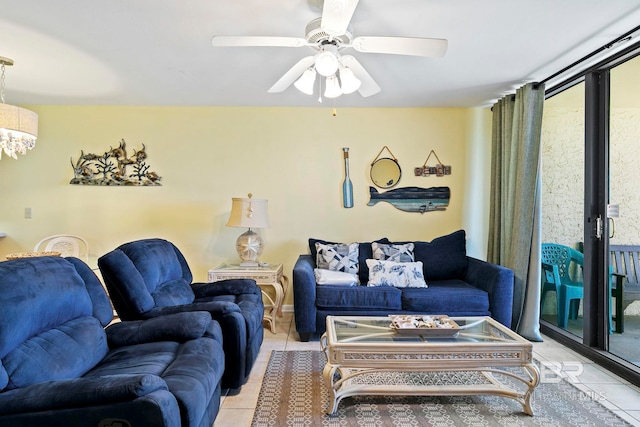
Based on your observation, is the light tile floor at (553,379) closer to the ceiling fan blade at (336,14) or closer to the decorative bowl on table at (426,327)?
the decorative bowl on table at (426,327)

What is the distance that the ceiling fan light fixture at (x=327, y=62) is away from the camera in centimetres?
196

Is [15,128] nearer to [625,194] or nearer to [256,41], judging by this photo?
[256,41]

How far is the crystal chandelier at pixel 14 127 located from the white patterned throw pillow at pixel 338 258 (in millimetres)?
2646

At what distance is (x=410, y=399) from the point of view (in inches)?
90.8

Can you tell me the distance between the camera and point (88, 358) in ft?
5.73

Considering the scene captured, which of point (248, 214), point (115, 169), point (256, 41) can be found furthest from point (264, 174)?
point (256, 41)

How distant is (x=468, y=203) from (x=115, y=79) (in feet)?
12.2

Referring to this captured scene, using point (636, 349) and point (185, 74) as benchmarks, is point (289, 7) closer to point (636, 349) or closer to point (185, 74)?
point (185, 74)

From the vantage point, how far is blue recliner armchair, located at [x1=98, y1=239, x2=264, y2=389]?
2.26 m

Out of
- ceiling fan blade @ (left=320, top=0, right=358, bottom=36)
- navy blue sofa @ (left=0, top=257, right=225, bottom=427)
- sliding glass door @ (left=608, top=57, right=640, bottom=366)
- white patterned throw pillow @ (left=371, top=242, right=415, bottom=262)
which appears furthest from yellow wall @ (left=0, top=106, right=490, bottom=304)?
ceiling fan blade @ (left=320, top=0, right=358, bottom=36)

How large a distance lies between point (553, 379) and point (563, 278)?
1305 millimetres

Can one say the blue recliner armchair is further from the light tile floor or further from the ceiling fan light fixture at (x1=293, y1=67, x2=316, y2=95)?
the ceiling fan light fixture at (x1=293, y1=67, x2=316, y2=95)

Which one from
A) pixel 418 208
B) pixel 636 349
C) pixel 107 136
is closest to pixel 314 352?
pixel 418 208
